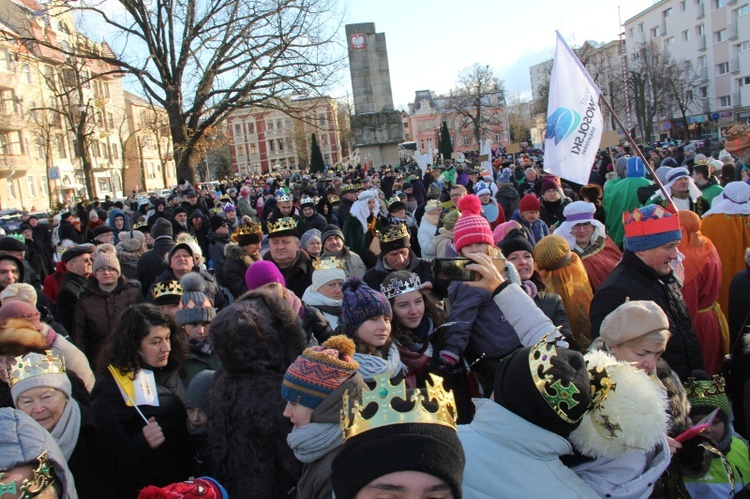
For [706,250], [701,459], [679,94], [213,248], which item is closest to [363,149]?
[213,248]

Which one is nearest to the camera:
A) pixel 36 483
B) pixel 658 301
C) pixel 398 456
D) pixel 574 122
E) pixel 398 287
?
pixel 398 456

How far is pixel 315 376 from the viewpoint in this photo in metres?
2.60

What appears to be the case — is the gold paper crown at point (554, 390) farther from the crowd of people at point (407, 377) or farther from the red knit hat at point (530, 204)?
the red knit hat at point (530, 204)

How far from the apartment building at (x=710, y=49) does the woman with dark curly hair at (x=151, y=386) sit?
5540 cm

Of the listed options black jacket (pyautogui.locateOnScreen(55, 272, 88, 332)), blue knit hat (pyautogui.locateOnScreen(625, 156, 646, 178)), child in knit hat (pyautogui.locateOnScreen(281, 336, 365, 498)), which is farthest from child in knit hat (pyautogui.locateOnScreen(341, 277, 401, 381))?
blue knit hat (pyautogui.locateOnScreen(625, 156, 646, 178))

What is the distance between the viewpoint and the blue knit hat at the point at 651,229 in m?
3.74

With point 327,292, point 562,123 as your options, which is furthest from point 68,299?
point 562,123

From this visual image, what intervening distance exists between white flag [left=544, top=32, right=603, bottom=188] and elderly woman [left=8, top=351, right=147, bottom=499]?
4.15 metres

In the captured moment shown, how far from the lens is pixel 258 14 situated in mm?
22297

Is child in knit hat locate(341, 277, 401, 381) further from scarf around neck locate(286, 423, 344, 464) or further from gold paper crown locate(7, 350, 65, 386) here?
gold paper crown locate(7, 350, 65, 386)

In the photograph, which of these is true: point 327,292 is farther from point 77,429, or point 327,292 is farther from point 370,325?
point 77,429

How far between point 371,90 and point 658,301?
2925 cm

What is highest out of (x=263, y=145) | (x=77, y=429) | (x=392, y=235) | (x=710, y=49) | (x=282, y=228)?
(x=710, y=49)

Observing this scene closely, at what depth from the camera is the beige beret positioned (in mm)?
2846
